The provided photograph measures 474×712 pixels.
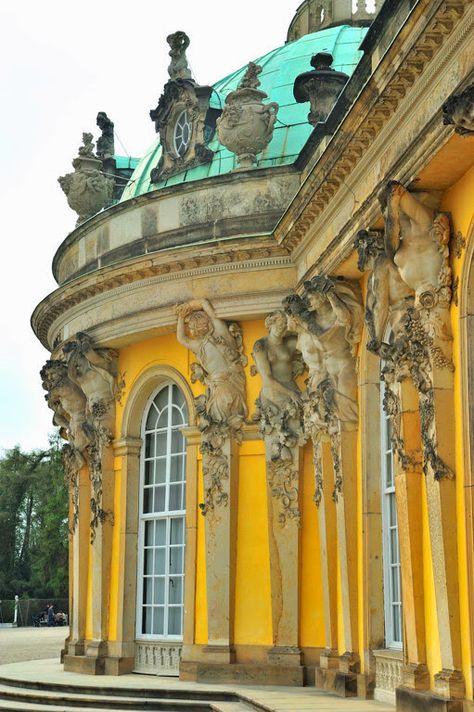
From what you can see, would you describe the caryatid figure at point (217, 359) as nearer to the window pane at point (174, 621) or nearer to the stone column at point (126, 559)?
the stone column at point (126, 559)

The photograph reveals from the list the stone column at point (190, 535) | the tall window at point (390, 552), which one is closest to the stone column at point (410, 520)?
the tall window at point (390, 552)

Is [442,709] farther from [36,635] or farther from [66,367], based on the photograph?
[36,635]

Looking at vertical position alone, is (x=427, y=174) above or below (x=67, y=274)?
below

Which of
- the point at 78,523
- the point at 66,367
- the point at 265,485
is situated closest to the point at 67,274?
the point at 66,367

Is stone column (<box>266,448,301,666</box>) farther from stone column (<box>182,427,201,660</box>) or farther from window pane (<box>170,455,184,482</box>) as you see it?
window pane (<box>170,455,184,482</box>)

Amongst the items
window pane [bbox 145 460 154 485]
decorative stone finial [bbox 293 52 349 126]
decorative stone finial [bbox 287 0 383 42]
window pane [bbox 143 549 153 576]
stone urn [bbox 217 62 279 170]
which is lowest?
window pane [bbox 143 549 153 576]

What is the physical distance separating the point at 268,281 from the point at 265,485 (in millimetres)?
2782

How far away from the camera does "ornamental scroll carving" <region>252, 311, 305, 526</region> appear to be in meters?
14.2

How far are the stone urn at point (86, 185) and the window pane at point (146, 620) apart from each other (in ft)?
22.8

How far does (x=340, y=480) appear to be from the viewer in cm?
1242

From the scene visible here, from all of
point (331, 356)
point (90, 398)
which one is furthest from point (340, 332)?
point (90, 398)

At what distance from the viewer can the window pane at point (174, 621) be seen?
15695 millimetres

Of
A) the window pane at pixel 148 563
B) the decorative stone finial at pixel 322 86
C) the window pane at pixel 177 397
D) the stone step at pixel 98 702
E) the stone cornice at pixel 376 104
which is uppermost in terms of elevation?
the decorative stone finial at pixel 322 86

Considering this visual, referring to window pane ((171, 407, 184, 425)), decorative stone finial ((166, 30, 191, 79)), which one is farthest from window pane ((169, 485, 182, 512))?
decorative stone finial ((166, 30, 191, 79))
